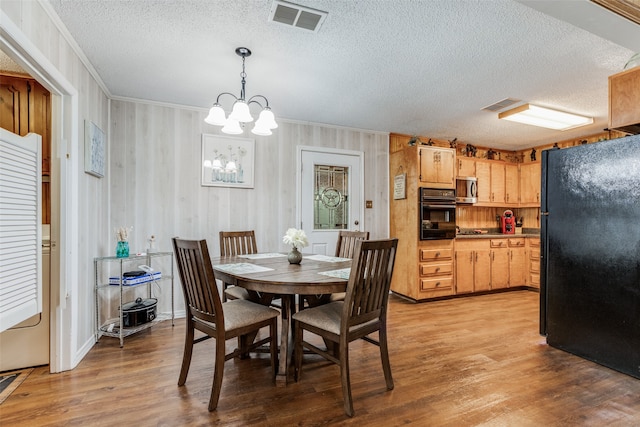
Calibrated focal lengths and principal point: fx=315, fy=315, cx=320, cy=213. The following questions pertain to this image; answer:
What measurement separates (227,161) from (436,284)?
3.16 m

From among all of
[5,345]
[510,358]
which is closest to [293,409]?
[510,358]

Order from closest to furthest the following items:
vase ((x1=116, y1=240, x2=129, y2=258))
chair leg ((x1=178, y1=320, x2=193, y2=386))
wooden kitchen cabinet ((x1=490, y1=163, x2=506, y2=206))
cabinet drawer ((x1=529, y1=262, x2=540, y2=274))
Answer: chair leg ((x1=178, y1=320, x2=193, y2=386)) → vase ((x1=116, y1=240, x2=129, y2=258)) → cabinet drawer ((x1=529, y1=262, x2=540, y2=274)) → wooden kitchen cabinet ((x1=490, y1=163, x2=506, y2=206))

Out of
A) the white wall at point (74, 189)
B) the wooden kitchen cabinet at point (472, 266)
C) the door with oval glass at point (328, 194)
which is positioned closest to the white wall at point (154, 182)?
the white wall at point (74, 189)

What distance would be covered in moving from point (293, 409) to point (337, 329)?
0.52m

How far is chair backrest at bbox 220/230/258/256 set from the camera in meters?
3.19

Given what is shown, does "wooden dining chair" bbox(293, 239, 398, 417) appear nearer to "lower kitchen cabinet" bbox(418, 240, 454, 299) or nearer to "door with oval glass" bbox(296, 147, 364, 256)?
"door with oval glass" bbox(296, 147, 364, 256)

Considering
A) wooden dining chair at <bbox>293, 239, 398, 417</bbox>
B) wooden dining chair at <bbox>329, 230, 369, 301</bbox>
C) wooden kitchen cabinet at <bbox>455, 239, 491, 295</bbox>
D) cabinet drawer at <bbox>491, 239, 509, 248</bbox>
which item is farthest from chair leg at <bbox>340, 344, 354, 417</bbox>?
cabinet drawer at <bbox>491, 239, 509, 248</bbox>

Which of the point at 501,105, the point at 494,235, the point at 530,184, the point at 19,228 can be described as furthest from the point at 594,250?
the point at 19,228

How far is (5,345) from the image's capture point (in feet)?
7.20

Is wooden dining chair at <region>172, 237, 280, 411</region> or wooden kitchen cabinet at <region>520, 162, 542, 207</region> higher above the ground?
wooden kitchen cabinet at <region>520, 162, 542, 207</region>

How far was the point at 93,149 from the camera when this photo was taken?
268 cm

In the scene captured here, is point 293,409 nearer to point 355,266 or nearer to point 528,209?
point 355,266

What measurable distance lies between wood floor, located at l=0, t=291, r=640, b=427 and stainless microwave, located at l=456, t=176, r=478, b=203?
2432mm

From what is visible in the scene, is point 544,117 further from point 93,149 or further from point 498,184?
point 93,149
